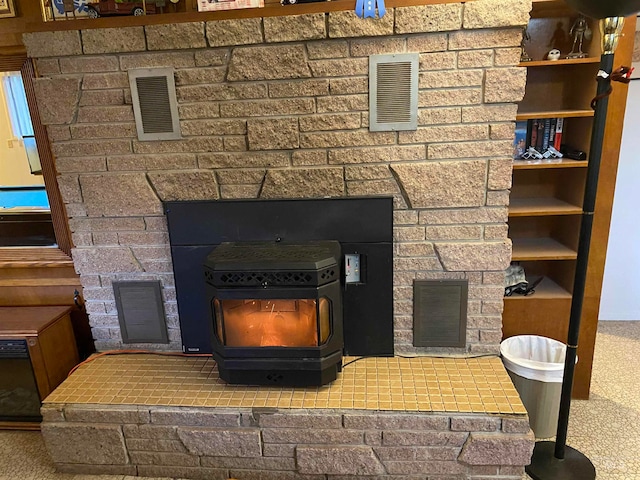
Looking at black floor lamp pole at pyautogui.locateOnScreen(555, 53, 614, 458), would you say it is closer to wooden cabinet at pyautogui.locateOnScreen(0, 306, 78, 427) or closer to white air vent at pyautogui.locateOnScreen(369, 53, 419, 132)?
white air vent at pyautogui.locateOnScreen(369, 53, 419, 132)

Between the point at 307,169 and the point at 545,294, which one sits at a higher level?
the point at 307,169

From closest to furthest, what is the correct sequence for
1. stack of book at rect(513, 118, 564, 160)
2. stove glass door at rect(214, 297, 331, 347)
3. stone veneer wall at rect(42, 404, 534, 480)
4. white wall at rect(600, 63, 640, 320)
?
stone veneer wall at rect(42, 404, 534, 480) < stove glass door at rect(214, 297, 331, 347) < stack of book at rect(513, 118, 564, 160) < white wall at rect(600, 63, 640, 320)

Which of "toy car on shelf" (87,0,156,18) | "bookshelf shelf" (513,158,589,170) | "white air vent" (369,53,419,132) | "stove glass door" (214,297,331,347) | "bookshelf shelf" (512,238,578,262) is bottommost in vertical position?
"stove glass door" (214,297,331,347)

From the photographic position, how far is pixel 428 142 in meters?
2.02

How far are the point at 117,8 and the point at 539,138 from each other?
2.11 meters

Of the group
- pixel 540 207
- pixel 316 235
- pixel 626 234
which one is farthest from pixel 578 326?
pixel 626 234

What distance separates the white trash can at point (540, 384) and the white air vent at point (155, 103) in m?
1.90

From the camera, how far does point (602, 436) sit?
2180 mm

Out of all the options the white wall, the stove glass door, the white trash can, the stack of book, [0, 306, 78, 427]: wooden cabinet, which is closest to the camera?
the stove glass door

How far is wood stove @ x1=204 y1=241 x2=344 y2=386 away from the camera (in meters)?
1.92

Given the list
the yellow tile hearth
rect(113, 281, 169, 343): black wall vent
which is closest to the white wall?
the yellow tile hearth

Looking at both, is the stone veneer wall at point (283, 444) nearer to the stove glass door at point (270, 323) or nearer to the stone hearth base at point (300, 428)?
the stone hearth base at point (300, 428)

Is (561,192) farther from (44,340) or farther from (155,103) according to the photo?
(44,340)

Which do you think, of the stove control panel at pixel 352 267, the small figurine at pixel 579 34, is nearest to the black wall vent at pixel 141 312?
the stove control panel at pixel 352 267
